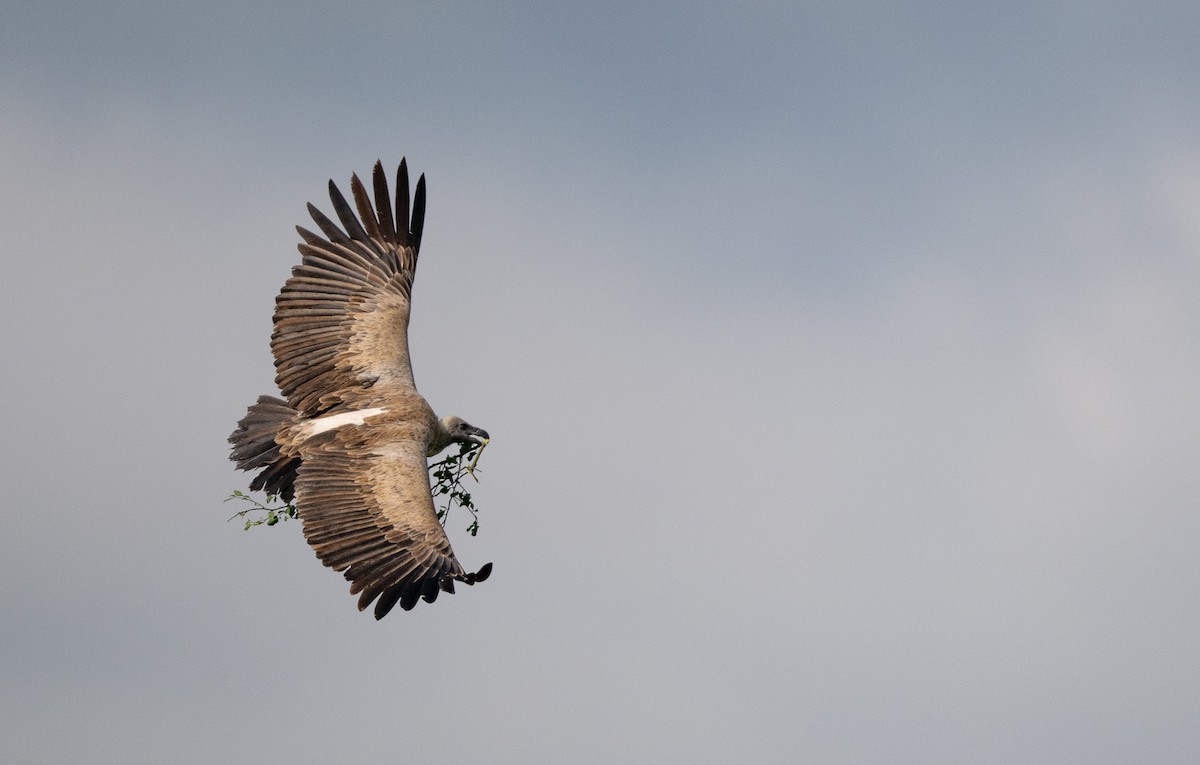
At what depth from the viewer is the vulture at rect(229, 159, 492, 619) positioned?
14.2 meters

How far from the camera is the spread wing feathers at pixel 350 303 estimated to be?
1625cm

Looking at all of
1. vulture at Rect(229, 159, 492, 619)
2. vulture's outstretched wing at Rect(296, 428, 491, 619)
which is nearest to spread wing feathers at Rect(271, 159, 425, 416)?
vulture at Rect(229, 159, 492, 619)

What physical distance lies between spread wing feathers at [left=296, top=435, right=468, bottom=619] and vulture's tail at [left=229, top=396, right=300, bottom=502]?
52 cm

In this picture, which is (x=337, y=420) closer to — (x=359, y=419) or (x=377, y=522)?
(x=359, y=419)

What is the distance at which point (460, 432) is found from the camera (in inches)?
648

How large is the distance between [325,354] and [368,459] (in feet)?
6.15

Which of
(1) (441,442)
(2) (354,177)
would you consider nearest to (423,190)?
(2) (354,177)

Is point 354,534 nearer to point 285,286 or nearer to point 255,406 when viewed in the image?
point 255,406

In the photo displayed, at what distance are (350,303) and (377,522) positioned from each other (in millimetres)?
3422

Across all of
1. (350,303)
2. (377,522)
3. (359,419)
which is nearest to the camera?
(377,522)

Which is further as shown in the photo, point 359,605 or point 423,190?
point 423,190

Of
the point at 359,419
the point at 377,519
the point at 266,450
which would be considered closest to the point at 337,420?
the point at 359,419

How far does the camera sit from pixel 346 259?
680 inches

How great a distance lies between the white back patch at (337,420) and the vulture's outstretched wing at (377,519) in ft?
0.59
